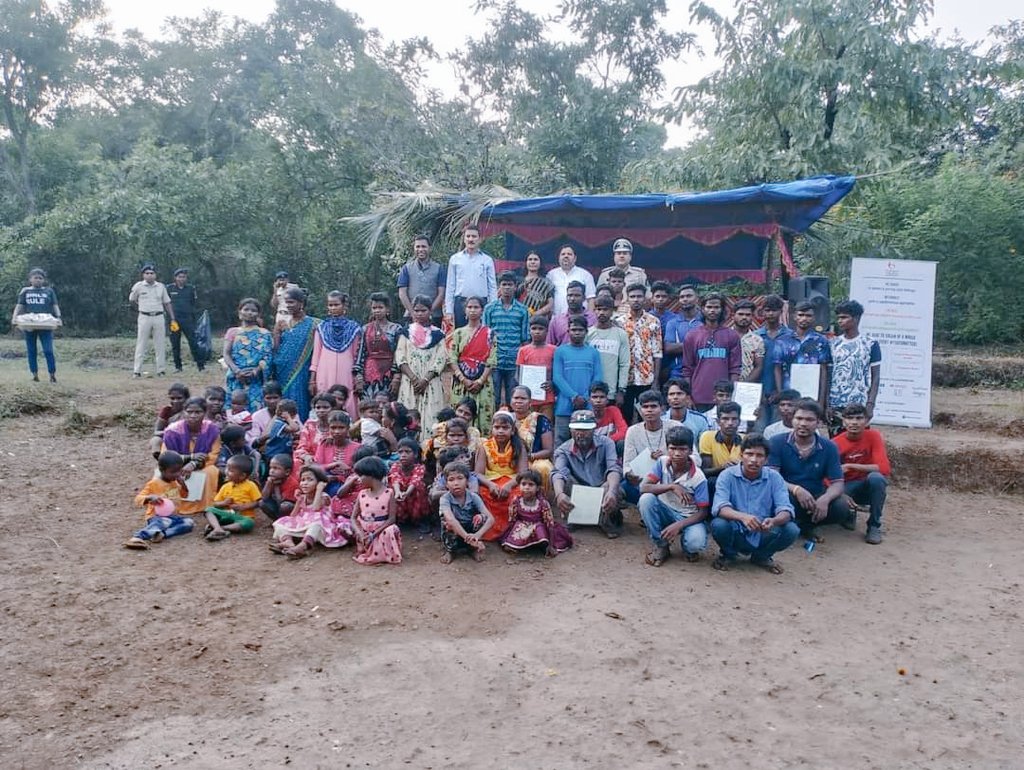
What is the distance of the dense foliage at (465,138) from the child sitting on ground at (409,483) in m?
4.63

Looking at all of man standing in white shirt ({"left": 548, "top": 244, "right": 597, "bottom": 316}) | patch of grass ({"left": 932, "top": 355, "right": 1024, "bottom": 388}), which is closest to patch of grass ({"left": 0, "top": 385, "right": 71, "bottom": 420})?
man standing in white shirt ({"left": 548, "top": 244, "right": 597, "bottom": 316})

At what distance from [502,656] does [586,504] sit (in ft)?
6.74

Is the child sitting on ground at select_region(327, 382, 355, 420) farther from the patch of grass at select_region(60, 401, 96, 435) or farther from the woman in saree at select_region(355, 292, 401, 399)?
the patch of grass at select_region(60, 401, 96, 435)

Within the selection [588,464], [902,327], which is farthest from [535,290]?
[902,327]

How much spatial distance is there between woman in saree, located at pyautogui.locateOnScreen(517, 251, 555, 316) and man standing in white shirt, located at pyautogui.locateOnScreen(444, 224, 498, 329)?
1.21 ft

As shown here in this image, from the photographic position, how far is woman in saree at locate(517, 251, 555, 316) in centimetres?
832

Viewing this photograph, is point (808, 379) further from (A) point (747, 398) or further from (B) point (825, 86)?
(B) point (825, 86)

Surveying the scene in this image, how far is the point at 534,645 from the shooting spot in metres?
4.27

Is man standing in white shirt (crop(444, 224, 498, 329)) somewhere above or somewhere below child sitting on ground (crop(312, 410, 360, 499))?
above

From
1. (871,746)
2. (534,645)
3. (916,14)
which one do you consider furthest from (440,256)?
(871,746)

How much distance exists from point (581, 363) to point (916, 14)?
6951mm

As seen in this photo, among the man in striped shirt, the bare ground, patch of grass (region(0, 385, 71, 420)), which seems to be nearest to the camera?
the bare ground

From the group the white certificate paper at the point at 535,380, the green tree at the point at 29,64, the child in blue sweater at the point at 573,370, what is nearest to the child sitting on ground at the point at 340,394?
the white certificate paper at the point at 535,380

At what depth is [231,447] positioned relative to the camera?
659cm
